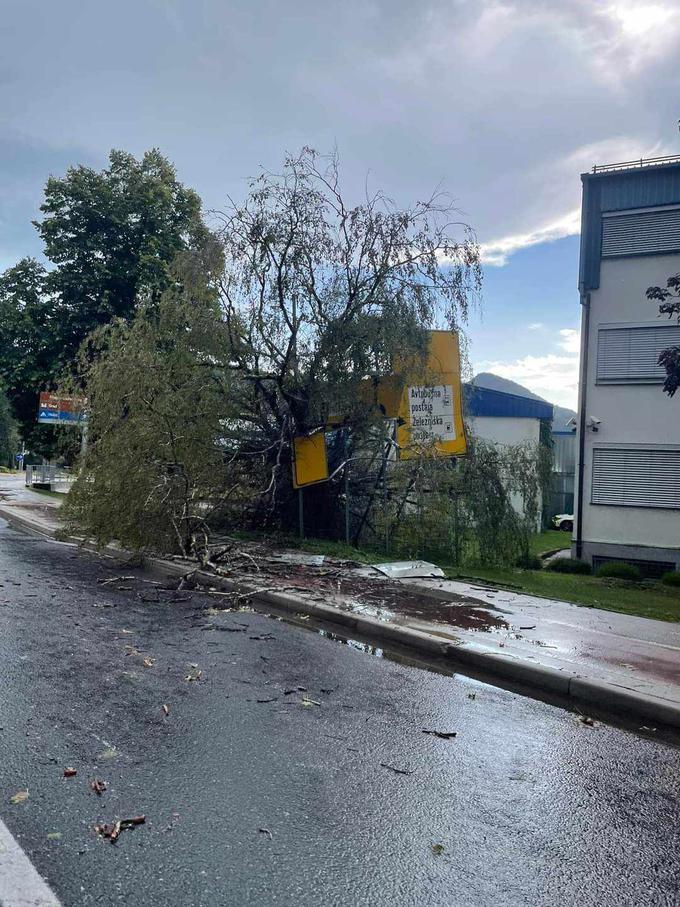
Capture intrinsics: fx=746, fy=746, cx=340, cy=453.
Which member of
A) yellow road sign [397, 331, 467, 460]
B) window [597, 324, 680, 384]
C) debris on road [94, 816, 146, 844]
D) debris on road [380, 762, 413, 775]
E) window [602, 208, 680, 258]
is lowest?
debris on road [380, 762, 413, 775]

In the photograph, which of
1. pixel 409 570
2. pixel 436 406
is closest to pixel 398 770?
pixel 409 570

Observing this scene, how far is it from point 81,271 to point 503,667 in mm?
25452

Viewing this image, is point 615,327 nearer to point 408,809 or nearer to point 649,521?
point 649,521

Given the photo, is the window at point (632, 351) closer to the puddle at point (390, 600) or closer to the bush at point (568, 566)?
the bush at point (568, 566)

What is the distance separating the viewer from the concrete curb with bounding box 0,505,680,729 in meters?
5.96

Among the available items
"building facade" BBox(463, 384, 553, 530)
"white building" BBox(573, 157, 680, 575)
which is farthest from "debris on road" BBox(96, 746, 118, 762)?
"building facade" BBox(463, 384, 553, 530)

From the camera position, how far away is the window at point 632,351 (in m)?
20.6

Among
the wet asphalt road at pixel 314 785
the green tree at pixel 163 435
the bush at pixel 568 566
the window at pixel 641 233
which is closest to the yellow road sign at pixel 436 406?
the green tree at pixel 163 435

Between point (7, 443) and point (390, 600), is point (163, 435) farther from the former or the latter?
point (7, 443)

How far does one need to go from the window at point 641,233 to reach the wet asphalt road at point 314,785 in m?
17.6

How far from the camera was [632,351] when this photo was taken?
21.1m

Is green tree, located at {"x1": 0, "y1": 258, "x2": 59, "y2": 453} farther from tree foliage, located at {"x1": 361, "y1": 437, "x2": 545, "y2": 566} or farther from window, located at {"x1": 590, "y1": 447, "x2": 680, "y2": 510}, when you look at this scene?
window, located at {"x1": 590, "y1": 447, "x2": 680, "y2": 510}

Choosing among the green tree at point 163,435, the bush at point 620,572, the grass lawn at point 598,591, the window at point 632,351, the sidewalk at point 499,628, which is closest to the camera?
the sidewalk at point 499,628

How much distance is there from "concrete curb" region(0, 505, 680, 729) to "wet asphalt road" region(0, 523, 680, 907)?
0.42m
